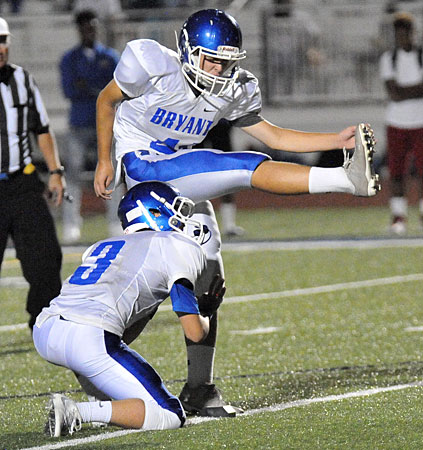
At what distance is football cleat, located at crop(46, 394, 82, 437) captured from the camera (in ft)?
11.3

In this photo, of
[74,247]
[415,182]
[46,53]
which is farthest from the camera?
[46,53]

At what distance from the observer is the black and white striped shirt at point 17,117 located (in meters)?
5.46

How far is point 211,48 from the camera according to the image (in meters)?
4.14

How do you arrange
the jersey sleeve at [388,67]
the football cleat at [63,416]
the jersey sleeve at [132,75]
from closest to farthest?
the football cleat at [63,416] < the jersey sleeve at [132,75] < the jersey sleeve at [388,67]

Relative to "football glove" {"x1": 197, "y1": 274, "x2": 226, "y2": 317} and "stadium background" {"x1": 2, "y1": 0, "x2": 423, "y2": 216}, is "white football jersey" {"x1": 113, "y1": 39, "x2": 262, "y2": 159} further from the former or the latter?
"stadium background" {"x1": 2, "y1": 0, "x2": 423, "y2": 216}

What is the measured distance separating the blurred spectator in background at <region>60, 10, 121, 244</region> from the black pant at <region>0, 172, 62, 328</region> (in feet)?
15.0

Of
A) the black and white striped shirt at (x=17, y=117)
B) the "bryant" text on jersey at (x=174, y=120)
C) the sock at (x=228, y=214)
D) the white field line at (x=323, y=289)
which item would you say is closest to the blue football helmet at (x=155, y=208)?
the "bryant" text on jersey at (x=174, y=120)

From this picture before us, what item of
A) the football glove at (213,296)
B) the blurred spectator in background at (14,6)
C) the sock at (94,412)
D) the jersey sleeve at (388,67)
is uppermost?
the football glove at (213,296)

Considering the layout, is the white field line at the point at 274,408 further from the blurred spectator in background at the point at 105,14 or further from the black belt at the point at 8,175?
the blurred spectator in background at the point at 105,14

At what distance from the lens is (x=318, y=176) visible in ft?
12.9

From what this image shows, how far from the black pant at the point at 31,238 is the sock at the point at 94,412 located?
1922mm

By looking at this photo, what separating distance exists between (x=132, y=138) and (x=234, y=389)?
1043 mm

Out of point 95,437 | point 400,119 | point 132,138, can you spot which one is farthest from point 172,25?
point 95,437

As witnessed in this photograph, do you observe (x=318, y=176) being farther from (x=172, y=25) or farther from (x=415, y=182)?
(x=172, y=25)
